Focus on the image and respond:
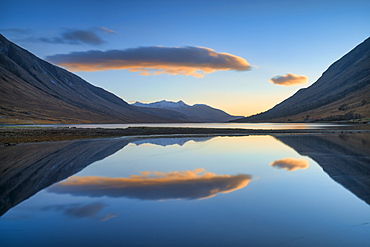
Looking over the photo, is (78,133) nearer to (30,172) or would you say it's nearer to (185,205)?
(30,172)

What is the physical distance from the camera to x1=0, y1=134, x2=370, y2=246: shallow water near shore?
8625 millimetres

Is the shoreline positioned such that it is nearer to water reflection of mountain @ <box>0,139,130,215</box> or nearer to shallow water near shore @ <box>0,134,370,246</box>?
water reflection of mountain @ <box>0,139,130,215</box>

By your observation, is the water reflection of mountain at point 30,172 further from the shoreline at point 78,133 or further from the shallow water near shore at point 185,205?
the shoreline at point 78,133

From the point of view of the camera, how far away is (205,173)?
62.9ft

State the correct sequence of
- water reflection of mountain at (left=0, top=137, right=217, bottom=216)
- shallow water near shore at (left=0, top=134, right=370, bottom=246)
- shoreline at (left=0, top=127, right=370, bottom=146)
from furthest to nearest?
1. shoreline at (left=0, top=127, right=370, bottom=146)
2. water reflection of mountain at (left=0, top=137, right=217, bottom=216)
3. shallow water near shore at (left=0, top=134, right=370, bottom=246)

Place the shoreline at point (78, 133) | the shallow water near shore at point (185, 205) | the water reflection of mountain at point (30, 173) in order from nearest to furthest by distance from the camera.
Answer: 1. the shallow water near shore at point (185, 205)
2. the water reflection of mountain at point (30, 173)
3. the shoreline at point (78, 133)

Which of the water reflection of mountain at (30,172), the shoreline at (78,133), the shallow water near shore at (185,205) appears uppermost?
the shoreline at (78,133)

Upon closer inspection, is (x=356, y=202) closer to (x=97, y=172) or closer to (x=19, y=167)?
(x=97, y=172)

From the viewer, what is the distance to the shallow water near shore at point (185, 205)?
862cm

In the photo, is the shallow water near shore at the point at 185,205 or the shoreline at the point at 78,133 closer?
the shallow water near shore at the point at 185,205

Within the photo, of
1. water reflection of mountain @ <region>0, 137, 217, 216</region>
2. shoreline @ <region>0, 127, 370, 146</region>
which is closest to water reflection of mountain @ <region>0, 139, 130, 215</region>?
water reflection of mountain @ <region>0, 137, 217, 216</region>

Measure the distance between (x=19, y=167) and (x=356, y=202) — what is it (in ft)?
68.1

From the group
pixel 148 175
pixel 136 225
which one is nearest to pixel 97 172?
pixel 148 175

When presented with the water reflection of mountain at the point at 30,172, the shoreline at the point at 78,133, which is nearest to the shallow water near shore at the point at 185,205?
the water reflection of mountain at the point at 30,172
